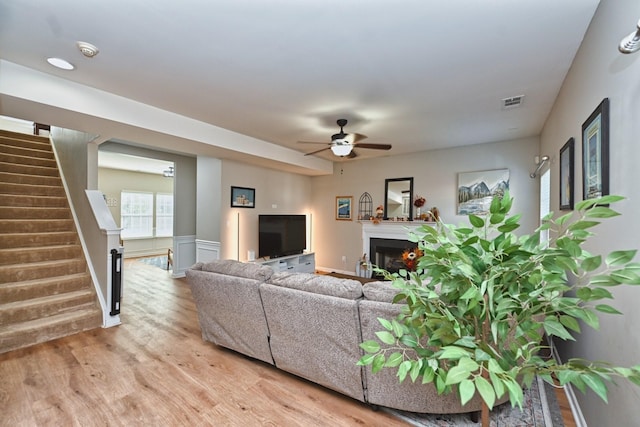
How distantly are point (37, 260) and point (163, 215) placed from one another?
5875 mm

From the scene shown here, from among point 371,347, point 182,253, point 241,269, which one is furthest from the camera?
point 182,253

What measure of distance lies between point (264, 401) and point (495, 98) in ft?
11.8

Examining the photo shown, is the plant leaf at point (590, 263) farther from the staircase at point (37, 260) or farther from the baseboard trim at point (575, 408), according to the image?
the staircase at point (37, 260)

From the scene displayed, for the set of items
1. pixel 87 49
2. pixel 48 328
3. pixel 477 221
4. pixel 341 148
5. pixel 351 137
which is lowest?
pixel 48 328

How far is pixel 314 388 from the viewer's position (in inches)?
91.0

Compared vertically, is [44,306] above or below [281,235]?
below

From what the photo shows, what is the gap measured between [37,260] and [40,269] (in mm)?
224

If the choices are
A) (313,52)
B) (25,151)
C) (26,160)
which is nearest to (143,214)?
(25,151)

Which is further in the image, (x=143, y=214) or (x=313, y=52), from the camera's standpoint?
(x=143, y=214)

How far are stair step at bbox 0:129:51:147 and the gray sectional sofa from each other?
490cm

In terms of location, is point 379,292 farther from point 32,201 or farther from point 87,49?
point 32,201

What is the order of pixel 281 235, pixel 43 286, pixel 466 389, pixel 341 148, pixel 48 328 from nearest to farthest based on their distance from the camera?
pixel 466 389
pixel 48 328
pixel 43 286
pixel 341 148
pixel 281 235

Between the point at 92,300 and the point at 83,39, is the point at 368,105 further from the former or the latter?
the point at 92,300

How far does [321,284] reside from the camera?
2.13m
